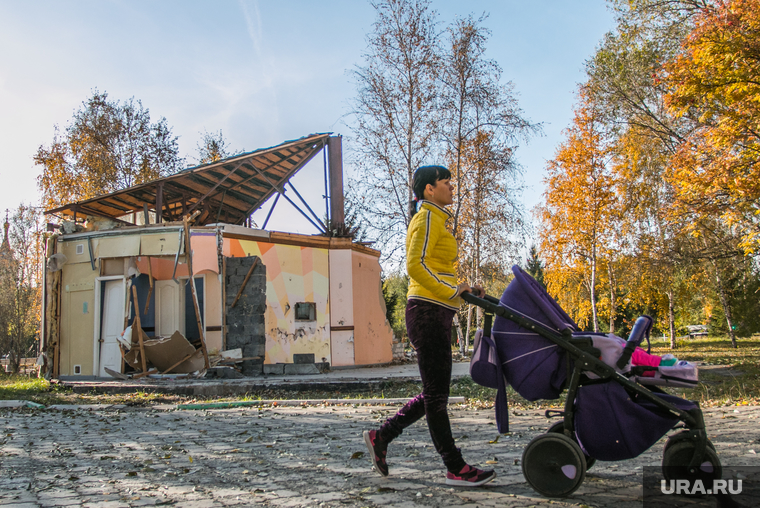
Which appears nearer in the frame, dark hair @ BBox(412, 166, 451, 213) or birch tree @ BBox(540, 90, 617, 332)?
dark hair @ BBox(412, 166, 451, 213)

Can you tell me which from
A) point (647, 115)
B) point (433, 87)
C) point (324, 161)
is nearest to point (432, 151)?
point (433, 87)

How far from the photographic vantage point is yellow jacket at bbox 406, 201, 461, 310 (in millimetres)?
3340

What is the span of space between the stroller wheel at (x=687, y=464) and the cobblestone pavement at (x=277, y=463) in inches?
9.7

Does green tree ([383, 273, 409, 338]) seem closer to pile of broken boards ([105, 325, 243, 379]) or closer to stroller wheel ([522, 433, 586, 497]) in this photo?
stroller wheel ([522, 433, 586, 497])

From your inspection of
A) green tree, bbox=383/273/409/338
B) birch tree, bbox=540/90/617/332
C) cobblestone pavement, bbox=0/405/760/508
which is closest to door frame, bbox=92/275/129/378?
green tree, bbox=383/273/409/338

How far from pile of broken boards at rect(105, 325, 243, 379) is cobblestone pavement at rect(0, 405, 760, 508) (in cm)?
640

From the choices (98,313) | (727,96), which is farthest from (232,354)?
(727,96)

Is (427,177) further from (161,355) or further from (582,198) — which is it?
(582,198)

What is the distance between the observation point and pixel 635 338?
10.2ft

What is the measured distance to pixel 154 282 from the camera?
48.9ft

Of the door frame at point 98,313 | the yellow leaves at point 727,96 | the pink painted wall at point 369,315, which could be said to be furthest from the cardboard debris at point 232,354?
the yellow leaves at point 727,96

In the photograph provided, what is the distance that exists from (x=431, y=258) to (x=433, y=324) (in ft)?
1.40

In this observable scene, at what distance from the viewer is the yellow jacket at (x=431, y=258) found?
3.34 metres

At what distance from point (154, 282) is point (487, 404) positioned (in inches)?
431
